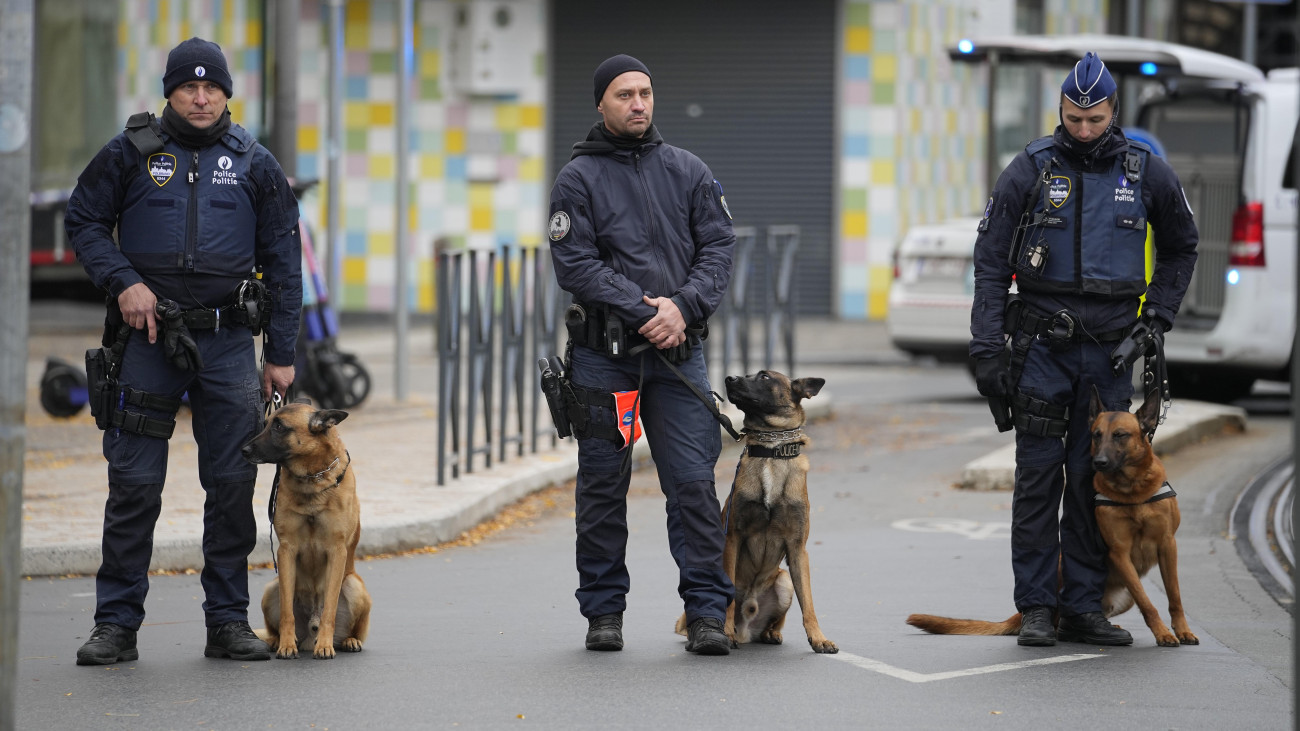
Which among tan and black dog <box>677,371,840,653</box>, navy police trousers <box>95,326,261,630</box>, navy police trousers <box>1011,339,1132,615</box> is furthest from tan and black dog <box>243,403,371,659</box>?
navy police trousers <box>1011,339,1132,615</box>

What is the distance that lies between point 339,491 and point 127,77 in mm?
18970

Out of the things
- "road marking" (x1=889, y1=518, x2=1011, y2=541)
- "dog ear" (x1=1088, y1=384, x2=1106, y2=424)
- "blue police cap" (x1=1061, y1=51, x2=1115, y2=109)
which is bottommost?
"road marking" (x1=889, y1=518, x2=1011, y2=541)

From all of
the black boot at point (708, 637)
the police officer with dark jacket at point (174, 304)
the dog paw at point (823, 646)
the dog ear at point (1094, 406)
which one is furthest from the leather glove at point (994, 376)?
the police officer with dark jacket at point (174, 304)

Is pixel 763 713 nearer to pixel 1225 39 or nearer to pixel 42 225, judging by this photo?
pixel 42 225

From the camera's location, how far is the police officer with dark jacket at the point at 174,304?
568 centimetres

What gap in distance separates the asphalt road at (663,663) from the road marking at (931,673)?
12mm

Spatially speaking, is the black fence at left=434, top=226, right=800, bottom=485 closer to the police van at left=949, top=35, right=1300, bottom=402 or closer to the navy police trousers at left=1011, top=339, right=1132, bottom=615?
the navy police trousers at left=1011, top=339, right=1132, bottom=615

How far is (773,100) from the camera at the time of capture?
2244 centimetres

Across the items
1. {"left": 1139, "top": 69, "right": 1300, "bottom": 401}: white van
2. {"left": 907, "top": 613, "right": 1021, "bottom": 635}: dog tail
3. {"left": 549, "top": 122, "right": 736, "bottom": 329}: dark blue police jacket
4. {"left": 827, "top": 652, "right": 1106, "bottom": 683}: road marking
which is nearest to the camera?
{"left": 827, "top": 652, "right": 1106, "bottom": 683}: road marking

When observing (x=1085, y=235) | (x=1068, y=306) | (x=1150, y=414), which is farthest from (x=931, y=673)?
(x=1085, y=235)

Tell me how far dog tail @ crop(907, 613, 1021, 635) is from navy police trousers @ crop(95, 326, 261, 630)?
241 centimetres

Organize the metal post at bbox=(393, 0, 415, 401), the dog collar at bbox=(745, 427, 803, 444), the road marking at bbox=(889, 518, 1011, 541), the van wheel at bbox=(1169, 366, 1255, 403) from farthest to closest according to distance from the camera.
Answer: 1. the van wheel at bbox=(1169, 366, 1255, 403)
2. the metal post at bbox=(393, 0, 415, 401)
3. the road marking at bbox=(889, 518, 1011, 541)
4. the dog collar at bbox=(745, 427, 803, 444)

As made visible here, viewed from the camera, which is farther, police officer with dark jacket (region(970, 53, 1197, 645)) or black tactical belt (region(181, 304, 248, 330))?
police officer with dark jacket (region(970, 53, 1197, 645))

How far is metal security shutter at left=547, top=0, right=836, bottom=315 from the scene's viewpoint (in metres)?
22.4
